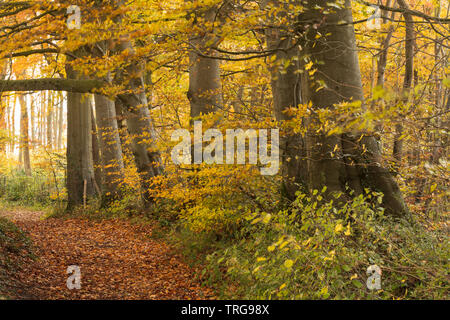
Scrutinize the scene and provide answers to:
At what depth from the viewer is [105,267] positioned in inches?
296

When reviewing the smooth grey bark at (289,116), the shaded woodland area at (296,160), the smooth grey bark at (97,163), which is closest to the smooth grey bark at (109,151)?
the shaded woodland area at (296,160)

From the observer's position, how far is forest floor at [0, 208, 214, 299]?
19.8 ft

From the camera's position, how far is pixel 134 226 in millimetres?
11141

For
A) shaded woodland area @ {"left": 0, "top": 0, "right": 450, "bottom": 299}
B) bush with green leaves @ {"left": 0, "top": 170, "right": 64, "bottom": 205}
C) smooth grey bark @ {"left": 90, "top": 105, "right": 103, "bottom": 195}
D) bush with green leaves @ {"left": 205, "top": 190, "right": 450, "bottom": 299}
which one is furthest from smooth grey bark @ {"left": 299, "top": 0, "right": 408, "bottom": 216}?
bush with green leaves @ {"left": 0, "top": 170, "right": 64, "bottom": 205}

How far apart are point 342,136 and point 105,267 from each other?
483 centimetres

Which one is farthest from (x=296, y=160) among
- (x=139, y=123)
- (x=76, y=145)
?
(x=76, y=145)

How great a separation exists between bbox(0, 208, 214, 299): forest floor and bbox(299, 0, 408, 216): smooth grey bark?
2.71m

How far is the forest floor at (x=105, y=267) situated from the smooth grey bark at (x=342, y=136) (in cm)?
271

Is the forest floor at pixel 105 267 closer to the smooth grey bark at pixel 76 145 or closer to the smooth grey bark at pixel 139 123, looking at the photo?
the smooth grey bark at pixel 139 123

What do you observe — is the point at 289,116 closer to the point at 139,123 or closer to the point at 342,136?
the point at 342,136

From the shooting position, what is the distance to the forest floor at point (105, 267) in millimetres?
6036

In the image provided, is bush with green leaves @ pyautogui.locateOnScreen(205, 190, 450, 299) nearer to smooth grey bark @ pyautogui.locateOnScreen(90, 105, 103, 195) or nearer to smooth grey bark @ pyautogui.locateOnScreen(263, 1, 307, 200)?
smooth grey bark @ pyautogui.locateOnScreen(263, 1, 307, 200)
